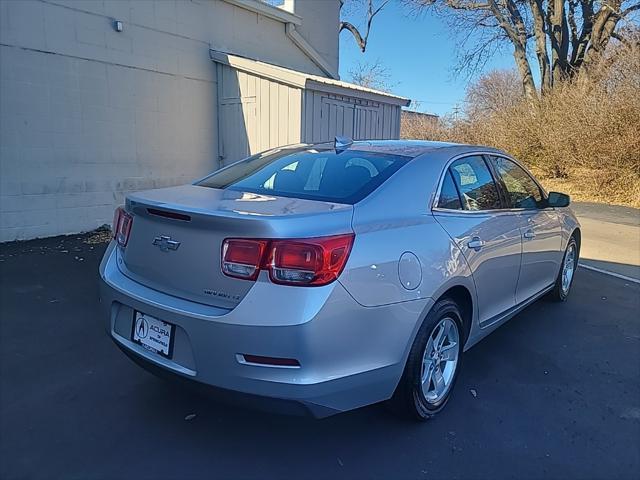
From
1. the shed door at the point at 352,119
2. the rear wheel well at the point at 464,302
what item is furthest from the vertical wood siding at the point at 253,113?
the rear wheel well at the point at 464,302

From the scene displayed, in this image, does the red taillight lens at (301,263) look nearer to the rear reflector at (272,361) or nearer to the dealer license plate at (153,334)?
the rear reflector at (272,361)

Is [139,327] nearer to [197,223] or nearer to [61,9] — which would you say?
[197,223]

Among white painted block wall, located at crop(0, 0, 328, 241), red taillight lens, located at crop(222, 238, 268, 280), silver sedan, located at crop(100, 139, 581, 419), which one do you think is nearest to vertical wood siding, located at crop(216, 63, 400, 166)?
white painted block wall, located at crop(0, 0, 328, 241)

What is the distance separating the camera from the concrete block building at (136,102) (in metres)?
6.35

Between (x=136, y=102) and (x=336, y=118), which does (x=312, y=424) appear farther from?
(x=136, y=102)

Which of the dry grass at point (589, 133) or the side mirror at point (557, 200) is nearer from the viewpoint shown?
the side mirror at point (557, 200)

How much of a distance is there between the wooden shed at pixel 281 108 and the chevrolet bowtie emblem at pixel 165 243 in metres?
5.55

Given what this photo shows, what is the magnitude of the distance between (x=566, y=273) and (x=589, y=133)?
1000cm

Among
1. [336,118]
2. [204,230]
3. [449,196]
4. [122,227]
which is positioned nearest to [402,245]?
[449,196]

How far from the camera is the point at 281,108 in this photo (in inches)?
305

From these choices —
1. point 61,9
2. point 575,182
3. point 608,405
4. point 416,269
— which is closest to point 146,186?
point 61,9

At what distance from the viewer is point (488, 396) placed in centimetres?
296

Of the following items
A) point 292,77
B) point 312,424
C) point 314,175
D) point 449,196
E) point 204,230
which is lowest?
point 312,424

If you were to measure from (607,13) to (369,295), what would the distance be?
19563 millimetres
